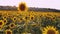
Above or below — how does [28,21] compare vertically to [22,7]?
below

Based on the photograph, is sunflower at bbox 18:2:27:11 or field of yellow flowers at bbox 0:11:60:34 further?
field of yellow flowers at bbox 0:11:60:34

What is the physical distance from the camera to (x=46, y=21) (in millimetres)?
1859

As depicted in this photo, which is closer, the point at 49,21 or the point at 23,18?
the point at 23,18

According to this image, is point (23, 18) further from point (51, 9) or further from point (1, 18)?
point (51, 9)

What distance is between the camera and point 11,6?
1.82m

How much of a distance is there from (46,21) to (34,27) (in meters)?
0.14

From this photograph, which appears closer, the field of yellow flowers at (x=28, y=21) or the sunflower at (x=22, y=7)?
the sunflower at (x=22, y=7)

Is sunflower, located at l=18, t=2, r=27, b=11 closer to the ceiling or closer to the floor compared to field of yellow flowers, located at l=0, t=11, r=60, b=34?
closer to the ceiling

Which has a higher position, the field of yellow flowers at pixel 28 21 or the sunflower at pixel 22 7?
the sunflower at pixel 22 7

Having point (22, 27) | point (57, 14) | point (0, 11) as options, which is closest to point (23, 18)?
point (22, 27)

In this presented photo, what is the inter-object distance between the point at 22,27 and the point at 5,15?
18cm

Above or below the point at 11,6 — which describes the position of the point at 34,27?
below

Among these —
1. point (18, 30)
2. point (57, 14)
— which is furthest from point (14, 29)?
point (57, 14)

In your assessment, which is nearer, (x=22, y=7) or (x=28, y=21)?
(x=22, y=7)
